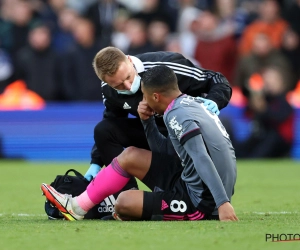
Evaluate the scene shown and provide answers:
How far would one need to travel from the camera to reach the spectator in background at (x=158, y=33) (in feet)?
50.8

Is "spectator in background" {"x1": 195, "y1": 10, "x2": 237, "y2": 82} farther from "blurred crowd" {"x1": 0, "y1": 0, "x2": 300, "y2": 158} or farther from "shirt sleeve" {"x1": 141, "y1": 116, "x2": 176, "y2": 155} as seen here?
"shirt sleeve" {"x1": 141, "y1": 116, "x2": 176, "y2": 155}

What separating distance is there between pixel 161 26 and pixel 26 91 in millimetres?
2898

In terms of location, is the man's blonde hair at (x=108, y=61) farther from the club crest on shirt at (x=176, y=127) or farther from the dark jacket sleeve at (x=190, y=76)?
the club crest on shirt at (x=176, y=127)

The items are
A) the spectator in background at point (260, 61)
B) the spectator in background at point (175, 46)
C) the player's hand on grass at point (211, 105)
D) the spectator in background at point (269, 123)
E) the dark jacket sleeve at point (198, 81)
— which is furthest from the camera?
the spectator in background at point (260, 61)

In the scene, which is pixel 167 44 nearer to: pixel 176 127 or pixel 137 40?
pixel 137 40

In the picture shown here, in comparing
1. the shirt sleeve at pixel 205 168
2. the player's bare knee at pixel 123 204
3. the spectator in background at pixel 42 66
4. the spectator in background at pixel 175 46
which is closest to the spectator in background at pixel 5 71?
the spectator in background at pixel 42 66

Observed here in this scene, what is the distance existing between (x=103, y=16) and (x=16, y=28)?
179 cm

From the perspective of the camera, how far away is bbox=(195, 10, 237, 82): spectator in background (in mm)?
15180

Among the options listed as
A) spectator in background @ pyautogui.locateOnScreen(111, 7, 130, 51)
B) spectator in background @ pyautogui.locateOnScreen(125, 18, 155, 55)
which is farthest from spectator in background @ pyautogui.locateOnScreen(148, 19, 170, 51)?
spectator in background @ pyautogui.locateOnScreen(111, 7, 130, 51)

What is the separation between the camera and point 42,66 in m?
15.6

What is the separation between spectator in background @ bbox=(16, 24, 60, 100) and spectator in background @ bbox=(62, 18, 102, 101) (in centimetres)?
21

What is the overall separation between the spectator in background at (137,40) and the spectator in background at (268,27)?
1806 millimetres

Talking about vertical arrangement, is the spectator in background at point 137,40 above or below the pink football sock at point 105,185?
above

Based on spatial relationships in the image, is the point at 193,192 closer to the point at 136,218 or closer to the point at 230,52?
the point at 136,218
